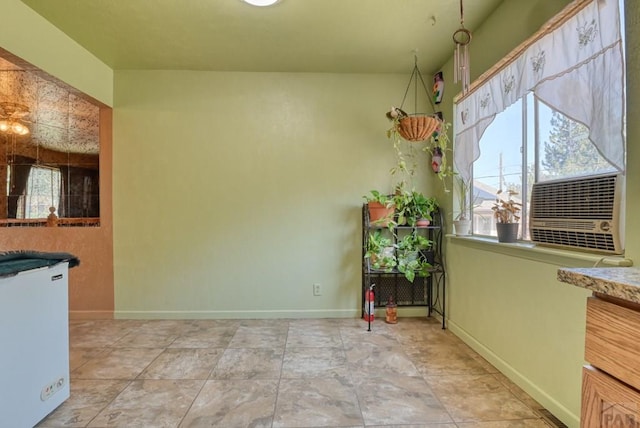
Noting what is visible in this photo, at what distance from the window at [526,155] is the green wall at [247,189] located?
3.02 ft

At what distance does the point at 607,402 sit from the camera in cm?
65

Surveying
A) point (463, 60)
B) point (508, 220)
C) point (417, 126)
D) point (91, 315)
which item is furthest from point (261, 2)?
point (91, 315)

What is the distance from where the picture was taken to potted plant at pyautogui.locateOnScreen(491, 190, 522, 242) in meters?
1.93

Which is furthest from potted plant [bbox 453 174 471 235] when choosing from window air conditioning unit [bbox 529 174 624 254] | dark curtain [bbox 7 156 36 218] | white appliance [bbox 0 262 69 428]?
dark curtain [bbox 7 156 36 218]

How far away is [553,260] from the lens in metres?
1.56

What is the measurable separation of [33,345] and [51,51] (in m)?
2.10

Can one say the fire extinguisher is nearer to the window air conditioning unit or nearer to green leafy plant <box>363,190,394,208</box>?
green leafy plant <box>363,190,394,208</box>

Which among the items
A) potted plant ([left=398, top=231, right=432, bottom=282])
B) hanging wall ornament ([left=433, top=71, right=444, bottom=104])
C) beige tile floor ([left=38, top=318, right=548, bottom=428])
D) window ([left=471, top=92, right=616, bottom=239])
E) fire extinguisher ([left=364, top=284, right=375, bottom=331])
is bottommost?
beige tile floor ([left=38, top=318, right=548, bottom=428])

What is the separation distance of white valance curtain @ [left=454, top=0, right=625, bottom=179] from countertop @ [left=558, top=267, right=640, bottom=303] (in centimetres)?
83

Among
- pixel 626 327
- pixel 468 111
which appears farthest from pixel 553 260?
pixel 468 111

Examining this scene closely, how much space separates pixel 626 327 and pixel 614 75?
3.95ft

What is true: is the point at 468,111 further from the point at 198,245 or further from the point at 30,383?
the point at 30,383

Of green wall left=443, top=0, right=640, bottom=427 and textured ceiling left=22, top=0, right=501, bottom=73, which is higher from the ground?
textured ceiling left=22, top=0, right=501, bottom=73

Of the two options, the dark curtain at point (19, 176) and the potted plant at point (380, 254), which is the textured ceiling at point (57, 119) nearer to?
the dark curtain at point (19, 176)
